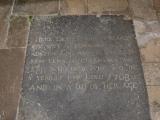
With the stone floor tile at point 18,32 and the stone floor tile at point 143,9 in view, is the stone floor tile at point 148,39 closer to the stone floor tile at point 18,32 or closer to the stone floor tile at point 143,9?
the stone floor tile at point 143,9

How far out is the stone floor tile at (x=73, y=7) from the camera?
4137 mm

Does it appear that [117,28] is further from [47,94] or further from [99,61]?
[47,94]

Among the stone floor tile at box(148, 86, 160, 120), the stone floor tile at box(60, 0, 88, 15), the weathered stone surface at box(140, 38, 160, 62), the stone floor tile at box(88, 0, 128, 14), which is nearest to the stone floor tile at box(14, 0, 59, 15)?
the stone floor tile at box(60, 0, 88, 15)

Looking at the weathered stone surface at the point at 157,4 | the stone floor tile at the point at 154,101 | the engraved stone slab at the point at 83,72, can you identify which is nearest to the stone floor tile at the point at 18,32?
the engraved stone slab at the point at 83,72

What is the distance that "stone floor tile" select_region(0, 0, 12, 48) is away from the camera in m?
3.79

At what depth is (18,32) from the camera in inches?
152

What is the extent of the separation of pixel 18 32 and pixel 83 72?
1.19 metres

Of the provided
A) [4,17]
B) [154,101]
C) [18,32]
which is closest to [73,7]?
[18,32]

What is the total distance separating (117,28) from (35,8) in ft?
4.37

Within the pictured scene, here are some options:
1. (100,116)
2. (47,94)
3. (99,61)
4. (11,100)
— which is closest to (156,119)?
(100,116)

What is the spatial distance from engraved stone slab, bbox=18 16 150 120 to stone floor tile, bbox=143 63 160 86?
3.3 inches

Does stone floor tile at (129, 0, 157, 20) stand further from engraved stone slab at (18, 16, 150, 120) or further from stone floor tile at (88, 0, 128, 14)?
engraved stone slab at (18, 16, 150, 120)

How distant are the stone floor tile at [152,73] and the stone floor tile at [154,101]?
75 mm

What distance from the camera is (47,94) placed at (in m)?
3.19
